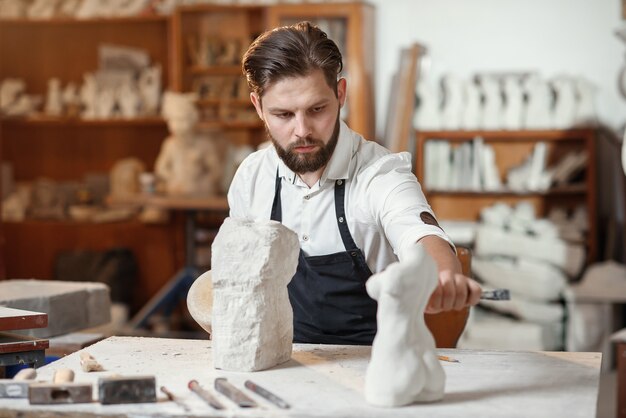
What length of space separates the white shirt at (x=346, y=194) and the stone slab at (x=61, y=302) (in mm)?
926

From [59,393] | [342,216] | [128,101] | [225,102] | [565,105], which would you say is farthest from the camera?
[128,101]

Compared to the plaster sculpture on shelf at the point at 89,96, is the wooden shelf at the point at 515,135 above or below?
below

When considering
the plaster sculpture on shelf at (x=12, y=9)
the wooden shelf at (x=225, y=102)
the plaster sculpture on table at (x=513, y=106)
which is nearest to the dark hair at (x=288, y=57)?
the plaster sculpture on table at (x=513, y=106)

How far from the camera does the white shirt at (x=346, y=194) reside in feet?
10.1

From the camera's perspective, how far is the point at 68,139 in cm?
846

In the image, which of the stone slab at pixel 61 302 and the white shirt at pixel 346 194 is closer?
the white shirt at pixel 346 194

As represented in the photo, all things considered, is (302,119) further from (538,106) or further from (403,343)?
(538,106)

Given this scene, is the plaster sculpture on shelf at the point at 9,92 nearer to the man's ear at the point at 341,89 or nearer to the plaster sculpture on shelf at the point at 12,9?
the plaster sculpture on shelf at the point at 12,9

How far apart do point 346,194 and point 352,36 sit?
410cm

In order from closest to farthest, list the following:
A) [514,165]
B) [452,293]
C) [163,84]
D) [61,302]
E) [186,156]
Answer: [452,293] < [61,302] < [514,165] < [186,156] < [163,84]

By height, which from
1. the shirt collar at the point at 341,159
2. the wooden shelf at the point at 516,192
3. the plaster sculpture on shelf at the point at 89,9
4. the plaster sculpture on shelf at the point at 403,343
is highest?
the plaster sculpture on shelf at the point at 89,9

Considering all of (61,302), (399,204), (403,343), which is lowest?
(61,302)

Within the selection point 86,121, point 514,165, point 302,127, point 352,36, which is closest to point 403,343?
point 302,127

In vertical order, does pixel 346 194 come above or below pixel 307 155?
below
